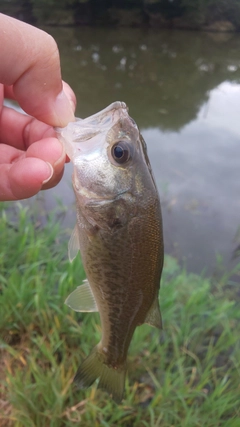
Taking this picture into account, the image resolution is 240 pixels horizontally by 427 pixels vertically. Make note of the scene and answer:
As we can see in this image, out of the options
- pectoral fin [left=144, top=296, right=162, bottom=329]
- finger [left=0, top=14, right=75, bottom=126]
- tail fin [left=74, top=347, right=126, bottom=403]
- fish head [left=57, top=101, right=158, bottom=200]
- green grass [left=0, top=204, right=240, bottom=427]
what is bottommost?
green grass [left=0, top=204, right=240, bottom=427]

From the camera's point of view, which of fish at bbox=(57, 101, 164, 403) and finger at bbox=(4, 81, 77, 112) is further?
finger at bbox=(4, 81, 77, 112)

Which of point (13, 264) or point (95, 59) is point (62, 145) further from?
point (95, 59)

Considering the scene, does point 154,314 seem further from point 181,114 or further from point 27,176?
point 181,114

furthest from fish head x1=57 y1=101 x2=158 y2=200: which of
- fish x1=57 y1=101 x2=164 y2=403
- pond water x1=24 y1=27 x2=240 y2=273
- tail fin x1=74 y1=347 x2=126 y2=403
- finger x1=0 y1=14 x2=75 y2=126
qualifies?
pond water x1=24 y1=27 x2=240 y2=273

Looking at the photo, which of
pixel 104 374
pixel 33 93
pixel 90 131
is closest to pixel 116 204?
pixel 90 131

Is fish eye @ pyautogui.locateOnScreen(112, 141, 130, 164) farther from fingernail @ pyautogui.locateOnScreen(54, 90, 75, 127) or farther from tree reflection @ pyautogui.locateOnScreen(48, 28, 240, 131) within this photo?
tree reflection @ pyautogui.locateOnScreen(48, 28, 240, 131)

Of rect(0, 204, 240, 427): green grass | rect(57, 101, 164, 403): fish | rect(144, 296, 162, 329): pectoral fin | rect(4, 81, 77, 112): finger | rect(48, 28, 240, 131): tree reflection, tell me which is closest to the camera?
rect(57, 101, 164, 403): fish

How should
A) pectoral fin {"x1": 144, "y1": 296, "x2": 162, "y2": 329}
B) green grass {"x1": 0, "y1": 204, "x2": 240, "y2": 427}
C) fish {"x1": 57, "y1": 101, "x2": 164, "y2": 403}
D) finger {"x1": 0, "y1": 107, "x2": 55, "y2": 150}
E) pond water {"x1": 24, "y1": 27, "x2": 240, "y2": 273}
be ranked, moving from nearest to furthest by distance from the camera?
fish {"x1": 57, "y1": 101, "x2": 164, "y2": 403} < pectoral fin {"x1": 144, "y1": 296, "x2": 162, "y2": 329} < finger {"x1": 0, "y1": 107, "x2": 55, "y2": 150} < green grass {"x1": 0, "y1": 204, "x2": 240, "y2": 427} < pond water {"x1": 24, "y1": 27, "x2": 240, "y2": 273}
